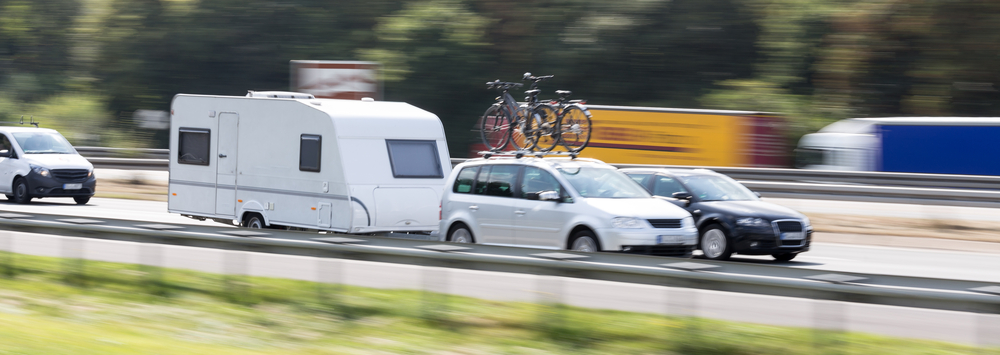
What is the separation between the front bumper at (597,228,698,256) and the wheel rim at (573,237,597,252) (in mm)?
226

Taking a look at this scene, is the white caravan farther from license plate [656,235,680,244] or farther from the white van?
the white van

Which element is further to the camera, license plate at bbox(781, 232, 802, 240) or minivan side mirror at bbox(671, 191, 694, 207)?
minivan side mirror at bbox(671, 191, 694, 207)

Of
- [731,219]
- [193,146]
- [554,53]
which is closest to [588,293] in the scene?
[731,219]

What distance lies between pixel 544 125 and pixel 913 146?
17635 mm

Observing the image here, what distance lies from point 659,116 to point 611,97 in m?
12.5

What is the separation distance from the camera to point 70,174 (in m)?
22.3

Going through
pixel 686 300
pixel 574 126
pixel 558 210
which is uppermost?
pixel 574 126

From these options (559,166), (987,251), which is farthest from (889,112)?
(559,166)

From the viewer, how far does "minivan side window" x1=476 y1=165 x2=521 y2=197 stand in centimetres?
1333

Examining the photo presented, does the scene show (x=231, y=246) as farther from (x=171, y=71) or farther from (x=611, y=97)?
(x=171, y=71)

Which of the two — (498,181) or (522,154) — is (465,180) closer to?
(498,181)

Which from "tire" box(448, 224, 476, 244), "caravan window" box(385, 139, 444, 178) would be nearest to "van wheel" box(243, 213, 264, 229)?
"caravan window" box(385, 139, 444, 178)

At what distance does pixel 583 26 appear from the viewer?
43.6 meters

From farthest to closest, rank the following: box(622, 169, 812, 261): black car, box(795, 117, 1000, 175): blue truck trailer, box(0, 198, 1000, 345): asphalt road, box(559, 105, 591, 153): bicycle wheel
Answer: box(795, 117, 1000, 175): blue truck trailer, box(559, 105, 591, 153): bicycle wheel, box(622, 169, 812, 261): black car, box(0, 198, 1000, 345): asphalt road
